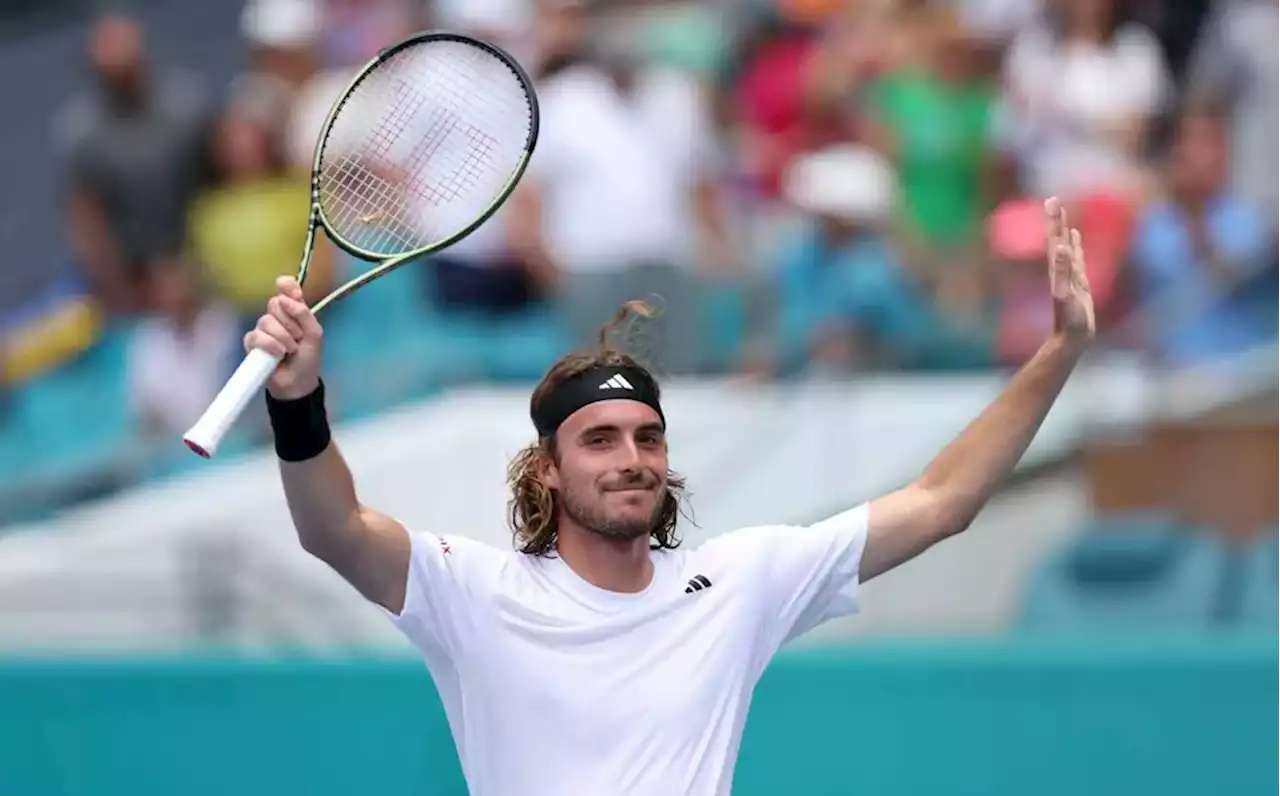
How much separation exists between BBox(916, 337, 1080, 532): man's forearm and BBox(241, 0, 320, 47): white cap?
6375 mm

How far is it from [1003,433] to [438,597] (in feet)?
3.58

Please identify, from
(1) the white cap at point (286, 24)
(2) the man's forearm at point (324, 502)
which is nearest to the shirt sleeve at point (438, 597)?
(2) the man's forearm at point (324, 502)

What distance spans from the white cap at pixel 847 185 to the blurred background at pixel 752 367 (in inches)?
0.8

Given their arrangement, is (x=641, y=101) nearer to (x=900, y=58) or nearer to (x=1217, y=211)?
(x=900, y=58)

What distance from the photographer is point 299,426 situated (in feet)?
12.5

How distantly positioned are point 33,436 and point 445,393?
1537mm

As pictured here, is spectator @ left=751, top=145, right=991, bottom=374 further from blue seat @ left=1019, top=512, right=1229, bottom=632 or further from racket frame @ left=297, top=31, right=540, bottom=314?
racket frame @ left=297, top=31, right=540, bottom=314

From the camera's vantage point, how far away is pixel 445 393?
864cm

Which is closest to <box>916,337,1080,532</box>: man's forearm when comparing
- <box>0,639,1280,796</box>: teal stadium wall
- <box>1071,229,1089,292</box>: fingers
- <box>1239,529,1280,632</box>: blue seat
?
<box>1071,229,1089,292</box>: fingers

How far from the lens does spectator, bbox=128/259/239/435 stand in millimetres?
8680

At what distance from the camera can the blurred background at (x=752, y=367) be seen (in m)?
6.84

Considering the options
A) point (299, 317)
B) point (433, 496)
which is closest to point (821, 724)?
point (433, 496)

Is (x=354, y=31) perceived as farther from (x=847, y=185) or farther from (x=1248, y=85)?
(x=1248, y=85)

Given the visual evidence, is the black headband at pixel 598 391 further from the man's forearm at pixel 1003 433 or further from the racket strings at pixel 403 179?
the man's forearm at pixel 1003 433
